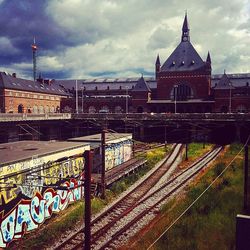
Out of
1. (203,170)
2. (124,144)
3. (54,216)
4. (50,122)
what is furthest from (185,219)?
(50,122)

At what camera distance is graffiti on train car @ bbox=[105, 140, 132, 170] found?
29.7 m

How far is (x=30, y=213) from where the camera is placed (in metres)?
17.0

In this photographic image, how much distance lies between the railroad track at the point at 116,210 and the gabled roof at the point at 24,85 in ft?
159

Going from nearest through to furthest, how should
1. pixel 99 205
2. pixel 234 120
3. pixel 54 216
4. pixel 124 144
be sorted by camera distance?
pixel 54 216
pixel 99 205
pixel 124 144
pixel 234 120

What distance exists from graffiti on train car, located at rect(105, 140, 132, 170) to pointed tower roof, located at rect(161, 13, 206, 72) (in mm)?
44974

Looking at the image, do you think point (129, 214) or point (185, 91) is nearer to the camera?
point (129, 214)

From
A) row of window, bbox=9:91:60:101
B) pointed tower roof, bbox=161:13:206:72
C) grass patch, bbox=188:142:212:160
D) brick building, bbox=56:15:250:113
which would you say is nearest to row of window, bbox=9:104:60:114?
row of window, bbox=9:91:60:101

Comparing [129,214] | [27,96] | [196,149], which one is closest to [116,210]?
[129,214]

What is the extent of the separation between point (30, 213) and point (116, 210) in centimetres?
625

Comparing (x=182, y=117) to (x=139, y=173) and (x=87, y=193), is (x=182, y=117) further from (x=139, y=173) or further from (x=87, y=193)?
(x=87, y=193)

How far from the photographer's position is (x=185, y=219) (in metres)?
17.3

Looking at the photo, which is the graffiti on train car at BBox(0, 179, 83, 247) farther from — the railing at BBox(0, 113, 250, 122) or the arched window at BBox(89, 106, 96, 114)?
the arched window at BBox(89, 106, 96, 114)

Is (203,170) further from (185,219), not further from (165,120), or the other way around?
(165,120)

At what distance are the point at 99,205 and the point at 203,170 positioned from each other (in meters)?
14.6
